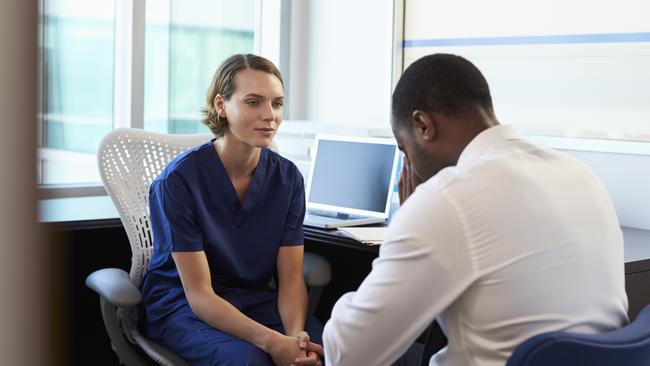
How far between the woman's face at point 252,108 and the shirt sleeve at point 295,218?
0.15m

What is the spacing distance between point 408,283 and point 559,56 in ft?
5.87

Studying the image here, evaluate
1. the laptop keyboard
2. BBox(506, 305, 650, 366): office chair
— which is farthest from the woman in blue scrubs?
BBox(506, 305, 650, 366): office chair

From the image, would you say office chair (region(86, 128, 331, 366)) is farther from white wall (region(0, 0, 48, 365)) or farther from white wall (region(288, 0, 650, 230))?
white wall (region(0, 0, 48, 365))

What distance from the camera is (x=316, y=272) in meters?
2.10

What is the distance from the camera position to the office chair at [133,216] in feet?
6.42

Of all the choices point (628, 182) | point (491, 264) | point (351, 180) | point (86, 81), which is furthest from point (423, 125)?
point (86, 81)

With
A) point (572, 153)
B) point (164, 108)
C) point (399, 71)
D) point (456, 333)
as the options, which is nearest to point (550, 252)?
point (456, 333)

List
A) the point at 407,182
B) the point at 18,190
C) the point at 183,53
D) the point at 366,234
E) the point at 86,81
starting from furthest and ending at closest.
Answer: the point at 183,53 < the point at 86,81 < the point at 366,234 < the point at 407,182 < the point at 18,190

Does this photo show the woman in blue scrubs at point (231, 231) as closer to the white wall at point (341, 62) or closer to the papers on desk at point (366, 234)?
the papers on desk at point (366, 234)

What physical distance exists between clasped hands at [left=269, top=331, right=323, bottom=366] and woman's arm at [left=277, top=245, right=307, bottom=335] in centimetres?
9

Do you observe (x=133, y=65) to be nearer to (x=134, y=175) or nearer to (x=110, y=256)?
(x=110, y=256)

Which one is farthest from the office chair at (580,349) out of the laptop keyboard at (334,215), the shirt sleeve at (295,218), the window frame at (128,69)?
the window frame at (128,69)

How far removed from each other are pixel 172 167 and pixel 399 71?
147 cm

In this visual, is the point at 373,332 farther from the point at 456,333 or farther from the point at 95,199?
the point at 95,199
